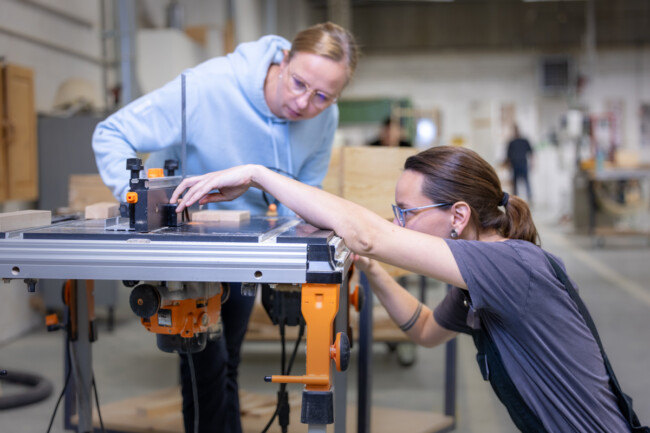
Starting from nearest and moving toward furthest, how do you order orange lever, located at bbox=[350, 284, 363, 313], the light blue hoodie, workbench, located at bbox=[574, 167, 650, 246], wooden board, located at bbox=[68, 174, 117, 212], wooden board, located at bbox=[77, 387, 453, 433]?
the light blue hoodie, orange lever, located at bbox=[350, 284, 363, 313], wooden board, located at bbox=[77, 387, 453, 433], wooden board, located at bbox=[68, 174, 117, 212], workbench, located at bbox=[574, 167, 650, 246]

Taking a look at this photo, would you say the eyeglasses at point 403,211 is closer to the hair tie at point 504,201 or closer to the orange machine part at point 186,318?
the hair tie at point 504,201

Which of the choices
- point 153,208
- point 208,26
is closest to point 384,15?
point 208,26

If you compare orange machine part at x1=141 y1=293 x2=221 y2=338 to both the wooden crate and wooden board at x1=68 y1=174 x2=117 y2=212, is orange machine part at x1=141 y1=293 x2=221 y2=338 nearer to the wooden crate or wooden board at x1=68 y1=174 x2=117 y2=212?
the wooden crate

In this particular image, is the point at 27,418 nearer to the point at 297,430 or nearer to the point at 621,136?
the point at 297,430

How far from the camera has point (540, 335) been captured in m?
1.17

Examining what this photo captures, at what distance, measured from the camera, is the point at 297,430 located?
183cm

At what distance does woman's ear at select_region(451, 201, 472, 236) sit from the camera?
4.14 feet

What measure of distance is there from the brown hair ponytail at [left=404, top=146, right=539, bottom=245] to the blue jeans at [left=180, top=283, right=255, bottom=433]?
0.57 m

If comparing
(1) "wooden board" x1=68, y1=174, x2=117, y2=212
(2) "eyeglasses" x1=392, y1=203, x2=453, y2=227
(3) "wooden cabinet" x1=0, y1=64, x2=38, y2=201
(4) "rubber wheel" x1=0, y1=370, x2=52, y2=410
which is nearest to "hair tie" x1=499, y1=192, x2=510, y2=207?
(2) "eyeglasses" x1=392, y1=203, x2=453, y2=227

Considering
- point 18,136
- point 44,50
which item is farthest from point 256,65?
point 44,50

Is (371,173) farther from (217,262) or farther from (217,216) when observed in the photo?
(217,262)

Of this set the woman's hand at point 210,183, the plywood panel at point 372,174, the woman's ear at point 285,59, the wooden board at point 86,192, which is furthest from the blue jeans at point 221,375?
the wooden board at point 86,192

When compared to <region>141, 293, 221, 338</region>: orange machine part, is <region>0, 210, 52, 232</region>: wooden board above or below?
above

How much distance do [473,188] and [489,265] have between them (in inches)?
7.5
